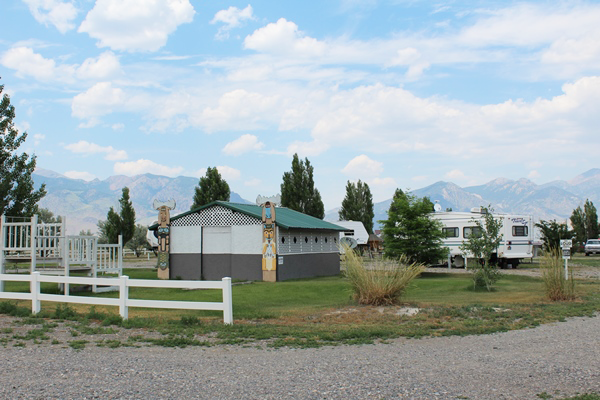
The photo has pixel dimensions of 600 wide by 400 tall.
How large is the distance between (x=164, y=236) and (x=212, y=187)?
17409 mm

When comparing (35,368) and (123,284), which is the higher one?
(123,284)

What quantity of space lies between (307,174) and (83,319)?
40.4 m

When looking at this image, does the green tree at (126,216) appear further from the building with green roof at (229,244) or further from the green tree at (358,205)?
the building with green roof at (229,244)

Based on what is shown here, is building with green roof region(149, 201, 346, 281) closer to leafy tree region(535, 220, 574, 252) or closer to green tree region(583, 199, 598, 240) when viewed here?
leafy tree region(535, 220, 574, 252)

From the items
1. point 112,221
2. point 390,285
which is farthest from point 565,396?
point 112,221

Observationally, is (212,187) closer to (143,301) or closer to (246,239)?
(246,239)

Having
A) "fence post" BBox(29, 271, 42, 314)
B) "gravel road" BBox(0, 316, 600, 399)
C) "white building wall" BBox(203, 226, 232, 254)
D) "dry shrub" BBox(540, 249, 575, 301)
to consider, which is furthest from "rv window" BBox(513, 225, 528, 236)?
"fence post" BBox(29, 271, 42, 314)

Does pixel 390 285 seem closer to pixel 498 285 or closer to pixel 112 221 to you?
pixel 498 285

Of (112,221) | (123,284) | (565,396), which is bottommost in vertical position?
(565,396)

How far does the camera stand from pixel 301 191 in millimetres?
49500

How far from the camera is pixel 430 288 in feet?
59.8

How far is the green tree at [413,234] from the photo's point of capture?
24156 millimetres

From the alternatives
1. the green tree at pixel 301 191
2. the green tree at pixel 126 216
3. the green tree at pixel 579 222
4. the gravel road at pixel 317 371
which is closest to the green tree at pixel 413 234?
the gravel road at pixel 317 371

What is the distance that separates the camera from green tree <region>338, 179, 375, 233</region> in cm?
6131
